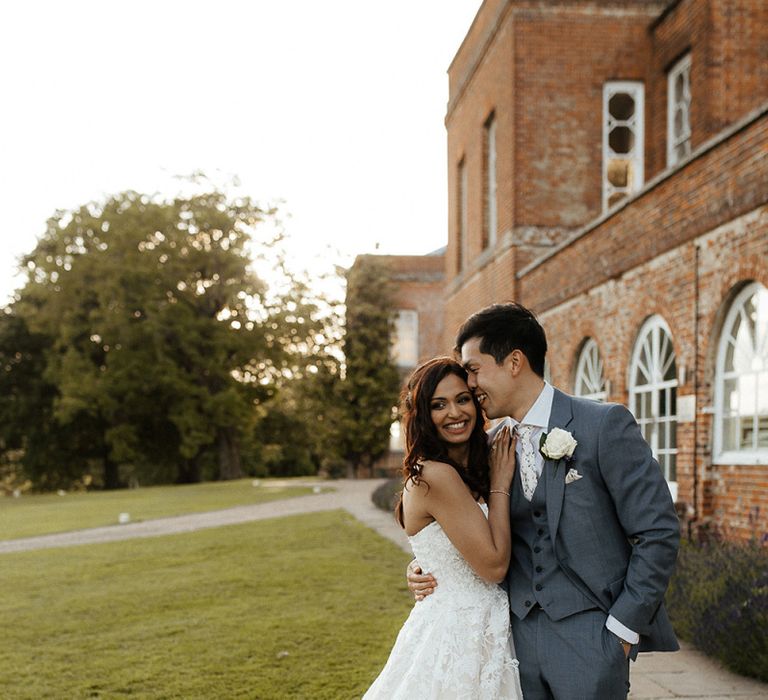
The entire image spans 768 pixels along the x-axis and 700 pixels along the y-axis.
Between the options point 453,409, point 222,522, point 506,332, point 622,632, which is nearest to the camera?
point 622,632

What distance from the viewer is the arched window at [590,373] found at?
1498 centimetres

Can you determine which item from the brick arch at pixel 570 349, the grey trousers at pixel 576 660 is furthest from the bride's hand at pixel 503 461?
the brick arch at pixel 570 349

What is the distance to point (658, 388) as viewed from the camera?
12773 millimetres

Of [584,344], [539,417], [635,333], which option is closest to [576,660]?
[539,417]

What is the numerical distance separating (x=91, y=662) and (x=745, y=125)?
8.05 metres

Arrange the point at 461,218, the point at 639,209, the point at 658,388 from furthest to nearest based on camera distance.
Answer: the point at 461,218
the point at 658,388
the point at 639,209

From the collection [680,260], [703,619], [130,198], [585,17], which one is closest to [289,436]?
[130,198]

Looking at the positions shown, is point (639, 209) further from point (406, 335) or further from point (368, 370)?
point (406, 335)

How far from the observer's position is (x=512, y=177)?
59.5ft

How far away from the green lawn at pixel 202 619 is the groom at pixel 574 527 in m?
3.84

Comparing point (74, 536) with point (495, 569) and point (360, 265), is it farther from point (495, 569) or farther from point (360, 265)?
point (360, 265)

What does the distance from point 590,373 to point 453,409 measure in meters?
12.1

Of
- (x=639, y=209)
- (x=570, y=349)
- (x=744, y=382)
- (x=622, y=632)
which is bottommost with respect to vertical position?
(x=622, y=632)

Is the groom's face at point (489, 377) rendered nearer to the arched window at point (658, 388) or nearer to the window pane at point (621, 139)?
the arched window at point (658, 388)
